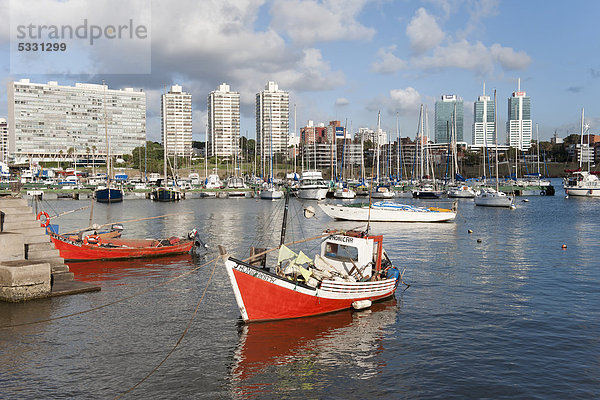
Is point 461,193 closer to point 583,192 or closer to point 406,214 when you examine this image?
point 583,192

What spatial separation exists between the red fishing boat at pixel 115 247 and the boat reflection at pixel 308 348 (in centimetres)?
1686

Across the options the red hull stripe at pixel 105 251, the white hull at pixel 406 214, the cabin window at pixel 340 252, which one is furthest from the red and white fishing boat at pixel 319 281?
the white hull at pixel 406 214

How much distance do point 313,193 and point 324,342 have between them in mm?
83626

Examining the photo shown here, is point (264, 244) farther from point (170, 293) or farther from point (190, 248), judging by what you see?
point (170, 293)

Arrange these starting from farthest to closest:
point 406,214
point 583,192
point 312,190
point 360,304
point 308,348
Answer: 1. point 583,192
2. point 312,190
3. point 406,214
4. point 360,304
5. point 308,348

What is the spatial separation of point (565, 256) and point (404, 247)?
1192 centimetres

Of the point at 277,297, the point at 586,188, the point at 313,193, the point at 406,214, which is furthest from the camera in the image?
the point at 586,188

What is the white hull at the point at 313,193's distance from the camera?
101 meters

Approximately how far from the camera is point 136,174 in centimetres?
19612

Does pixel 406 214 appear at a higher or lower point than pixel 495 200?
lower

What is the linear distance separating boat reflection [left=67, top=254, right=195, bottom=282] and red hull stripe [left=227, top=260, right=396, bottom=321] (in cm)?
1259

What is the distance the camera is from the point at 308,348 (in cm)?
1752

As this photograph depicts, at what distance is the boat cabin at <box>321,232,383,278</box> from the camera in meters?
22.2

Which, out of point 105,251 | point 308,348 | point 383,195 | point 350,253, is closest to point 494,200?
point 383,195
